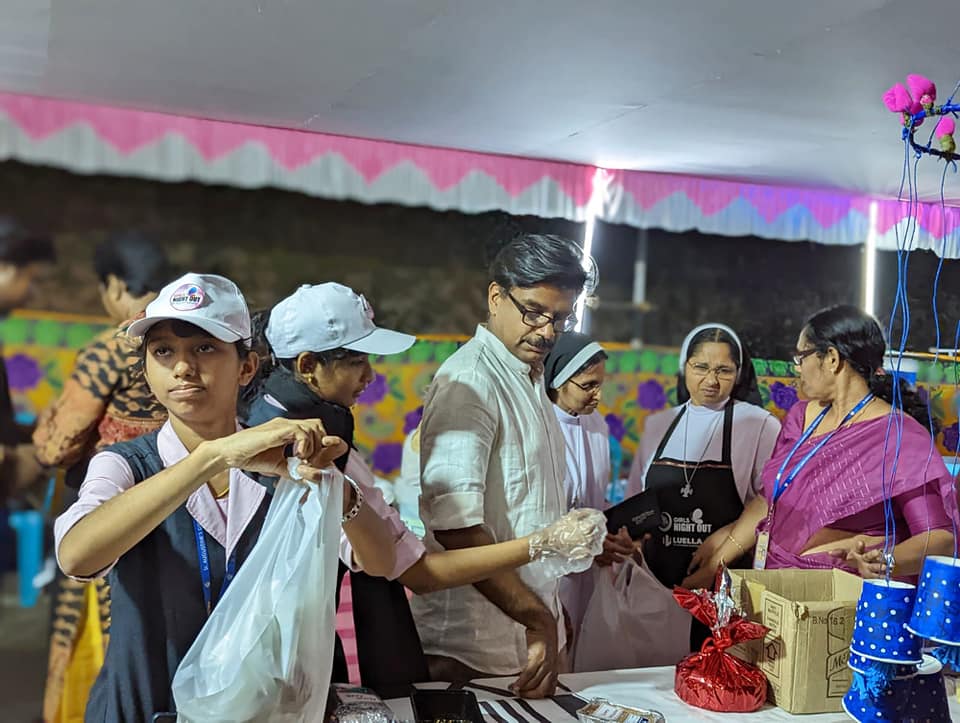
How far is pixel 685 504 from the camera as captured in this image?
8.82 ft

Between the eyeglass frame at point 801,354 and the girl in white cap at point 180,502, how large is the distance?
5.02 feet

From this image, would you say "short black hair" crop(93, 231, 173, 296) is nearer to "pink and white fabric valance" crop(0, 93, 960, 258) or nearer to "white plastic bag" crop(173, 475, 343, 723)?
"pink and white fabric valance" crop(0, 93, 960, 258)

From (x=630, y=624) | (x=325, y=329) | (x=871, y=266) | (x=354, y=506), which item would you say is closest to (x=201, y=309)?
(x=325, y=329)

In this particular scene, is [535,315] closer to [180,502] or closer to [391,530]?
[391,530]

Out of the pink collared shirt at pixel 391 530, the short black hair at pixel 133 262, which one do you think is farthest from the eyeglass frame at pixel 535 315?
the short black hair at pixel 133 262

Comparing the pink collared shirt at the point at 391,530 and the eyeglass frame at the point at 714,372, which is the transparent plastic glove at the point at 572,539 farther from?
the eyeglass frame at the point at 714,372

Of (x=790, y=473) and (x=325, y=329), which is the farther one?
(x=790, y=473)

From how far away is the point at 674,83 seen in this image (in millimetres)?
1969

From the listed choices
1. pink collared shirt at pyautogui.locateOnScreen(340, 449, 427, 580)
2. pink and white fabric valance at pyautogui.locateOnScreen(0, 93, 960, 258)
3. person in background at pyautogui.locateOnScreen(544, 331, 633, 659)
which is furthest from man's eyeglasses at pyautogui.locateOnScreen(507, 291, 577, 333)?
pink collared shirt at pyautogui.locateOnScreen(340, 449, 427, 580)

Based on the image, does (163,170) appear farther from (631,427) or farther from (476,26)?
(631,427)

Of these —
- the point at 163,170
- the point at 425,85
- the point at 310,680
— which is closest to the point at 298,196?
the point at 163,170

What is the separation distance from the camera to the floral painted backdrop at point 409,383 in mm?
2230

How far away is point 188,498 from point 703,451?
5.27 ft

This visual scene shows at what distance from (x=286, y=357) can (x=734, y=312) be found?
1.47 metres
